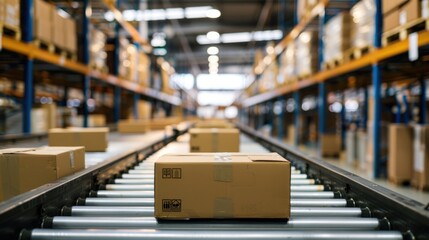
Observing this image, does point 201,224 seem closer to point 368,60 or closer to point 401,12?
point 401,12

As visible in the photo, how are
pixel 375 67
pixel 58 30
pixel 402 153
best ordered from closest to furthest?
pixel 402 153
pixel 375 67
pixel 58 30

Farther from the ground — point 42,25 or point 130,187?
point 42,25

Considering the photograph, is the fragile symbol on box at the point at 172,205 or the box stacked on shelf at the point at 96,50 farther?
the box stacked on shelf at the point at 96,50

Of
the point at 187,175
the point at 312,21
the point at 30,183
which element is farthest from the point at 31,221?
the point at 312,21

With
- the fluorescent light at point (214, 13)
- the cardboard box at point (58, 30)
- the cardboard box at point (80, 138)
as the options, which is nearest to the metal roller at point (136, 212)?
the cardboard box at point (80, 138)

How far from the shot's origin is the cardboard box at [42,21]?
5031 mm

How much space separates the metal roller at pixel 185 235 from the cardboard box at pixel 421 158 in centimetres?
356

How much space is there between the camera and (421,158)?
4.81 m

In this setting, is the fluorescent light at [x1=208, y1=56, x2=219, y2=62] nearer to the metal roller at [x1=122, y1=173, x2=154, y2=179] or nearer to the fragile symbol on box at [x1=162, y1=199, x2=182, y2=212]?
the metal roller at [x1=122, y1=173, x2=154, y2=179]

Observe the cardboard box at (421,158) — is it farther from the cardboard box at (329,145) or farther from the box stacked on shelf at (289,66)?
the box stacked on shelf at (289,66)

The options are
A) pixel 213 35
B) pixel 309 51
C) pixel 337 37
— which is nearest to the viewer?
pixel 337 37

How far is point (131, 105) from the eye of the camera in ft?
38.2

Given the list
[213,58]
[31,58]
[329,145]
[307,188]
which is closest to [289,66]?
[329,145]

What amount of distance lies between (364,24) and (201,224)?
4.70 m
